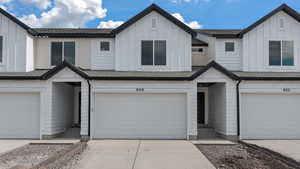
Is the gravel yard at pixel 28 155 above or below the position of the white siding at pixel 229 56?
below

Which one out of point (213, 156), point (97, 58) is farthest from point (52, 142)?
point (213, 156)

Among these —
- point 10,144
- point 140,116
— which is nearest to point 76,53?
point 140,116

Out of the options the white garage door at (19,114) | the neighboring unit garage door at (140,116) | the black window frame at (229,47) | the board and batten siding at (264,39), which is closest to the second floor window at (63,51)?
the white garage door at (19,114)

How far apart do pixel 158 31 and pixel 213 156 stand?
828cm

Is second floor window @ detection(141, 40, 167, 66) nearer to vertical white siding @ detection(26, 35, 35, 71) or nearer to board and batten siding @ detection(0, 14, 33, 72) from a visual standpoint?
vertical white siding @ detection(26, 35, 35, 71)

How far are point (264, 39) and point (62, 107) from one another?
39.6 ft

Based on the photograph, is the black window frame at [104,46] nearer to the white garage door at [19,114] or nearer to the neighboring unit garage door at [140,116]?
the neighboring unit garage door at [140,116]

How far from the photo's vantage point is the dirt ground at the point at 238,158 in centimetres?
879

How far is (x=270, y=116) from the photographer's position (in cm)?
1485

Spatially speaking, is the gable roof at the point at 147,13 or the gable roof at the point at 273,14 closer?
the gable roof at the point at 147,13

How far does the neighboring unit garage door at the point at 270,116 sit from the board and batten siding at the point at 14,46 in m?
12.2

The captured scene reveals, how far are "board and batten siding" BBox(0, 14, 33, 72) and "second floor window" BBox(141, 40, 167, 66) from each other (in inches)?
261

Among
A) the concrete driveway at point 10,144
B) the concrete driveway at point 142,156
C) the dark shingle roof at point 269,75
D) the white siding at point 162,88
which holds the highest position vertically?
the dark shingle roof at point 269,75

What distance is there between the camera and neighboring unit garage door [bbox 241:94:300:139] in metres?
14.8
